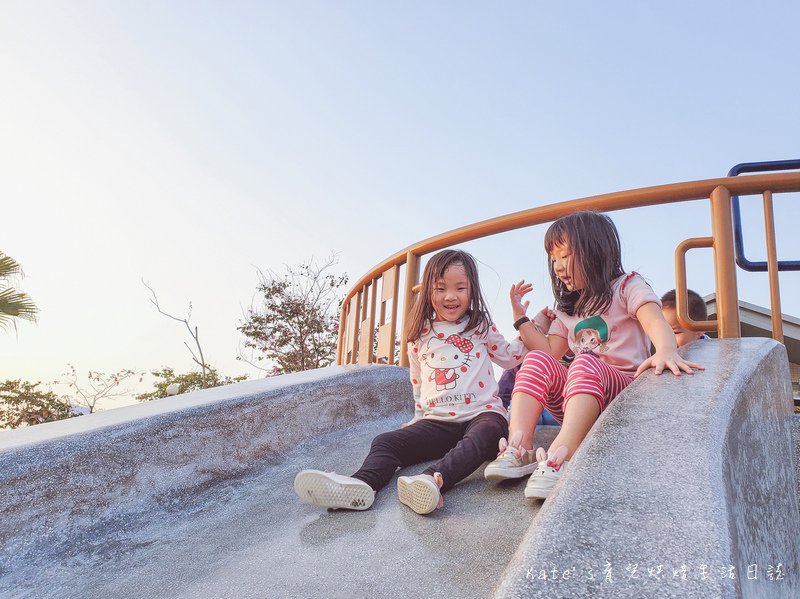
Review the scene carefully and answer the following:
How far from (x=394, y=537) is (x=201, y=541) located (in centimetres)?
72

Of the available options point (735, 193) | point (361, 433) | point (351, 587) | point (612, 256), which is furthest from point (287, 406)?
point (735, 193)

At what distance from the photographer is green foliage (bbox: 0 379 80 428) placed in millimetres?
12211

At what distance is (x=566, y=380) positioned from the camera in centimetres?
222

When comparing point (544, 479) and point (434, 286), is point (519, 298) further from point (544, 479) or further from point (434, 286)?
point (544, 479)

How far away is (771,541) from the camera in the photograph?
1.46 metres

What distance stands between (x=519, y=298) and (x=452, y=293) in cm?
40

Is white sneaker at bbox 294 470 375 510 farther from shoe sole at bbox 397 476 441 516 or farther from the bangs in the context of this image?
the bangs

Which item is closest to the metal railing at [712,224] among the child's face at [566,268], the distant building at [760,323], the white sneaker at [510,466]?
the child's face at [566,268]

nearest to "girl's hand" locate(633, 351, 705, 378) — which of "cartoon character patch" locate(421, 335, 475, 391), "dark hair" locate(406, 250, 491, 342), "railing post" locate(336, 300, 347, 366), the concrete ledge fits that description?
"cartoon character patch" locate(421, 335, 475, 391)

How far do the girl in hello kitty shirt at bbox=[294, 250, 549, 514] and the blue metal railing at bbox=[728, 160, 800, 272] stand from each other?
105 centimetres

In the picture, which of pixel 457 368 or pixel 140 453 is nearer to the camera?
pixel 140 453

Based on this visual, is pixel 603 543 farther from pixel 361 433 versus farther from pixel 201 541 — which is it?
pixel 361 433

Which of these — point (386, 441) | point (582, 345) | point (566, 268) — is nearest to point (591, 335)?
point (582, 345)

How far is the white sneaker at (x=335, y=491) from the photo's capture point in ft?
6.69
